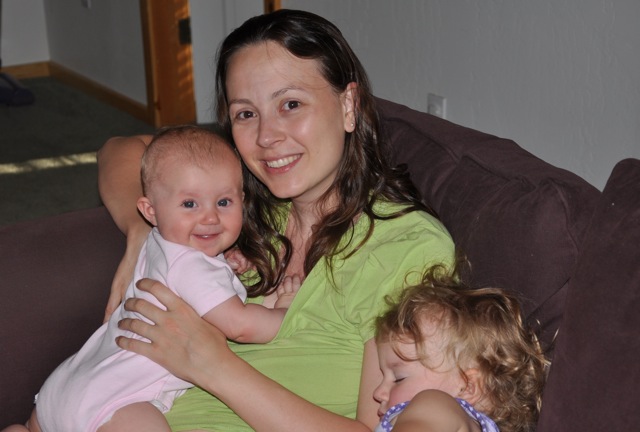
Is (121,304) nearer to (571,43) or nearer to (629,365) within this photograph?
(629,365)

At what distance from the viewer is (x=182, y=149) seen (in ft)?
5.22

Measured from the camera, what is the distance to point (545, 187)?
1445mm

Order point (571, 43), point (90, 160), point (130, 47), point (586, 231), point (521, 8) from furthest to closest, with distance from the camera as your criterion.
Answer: point (130, 47)
point (90, 160)
point (521, 8)
point (571, 43)
point (586, 231)

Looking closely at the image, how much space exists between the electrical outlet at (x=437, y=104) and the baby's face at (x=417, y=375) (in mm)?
1947

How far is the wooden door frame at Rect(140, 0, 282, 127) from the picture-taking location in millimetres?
4598

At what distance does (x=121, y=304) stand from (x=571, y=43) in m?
1.65

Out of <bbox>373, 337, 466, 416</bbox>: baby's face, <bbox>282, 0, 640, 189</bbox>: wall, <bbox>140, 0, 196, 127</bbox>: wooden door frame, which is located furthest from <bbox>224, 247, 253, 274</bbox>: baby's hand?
<bbox>140, 0, 196, 127</bbox>: wooden door frame

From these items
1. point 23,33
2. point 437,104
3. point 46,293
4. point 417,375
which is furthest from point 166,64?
point 417,375

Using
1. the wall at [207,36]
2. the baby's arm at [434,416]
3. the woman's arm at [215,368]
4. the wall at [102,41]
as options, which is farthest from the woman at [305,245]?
the wall at [102,41]

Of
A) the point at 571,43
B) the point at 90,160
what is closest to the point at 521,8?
the point at 571,43

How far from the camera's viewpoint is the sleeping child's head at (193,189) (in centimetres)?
157

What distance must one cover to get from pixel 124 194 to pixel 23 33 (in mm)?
4336

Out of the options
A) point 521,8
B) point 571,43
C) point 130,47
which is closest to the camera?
point 571,43

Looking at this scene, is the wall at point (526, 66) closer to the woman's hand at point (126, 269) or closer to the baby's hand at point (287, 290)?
the baby's hand at point (287, 290)
